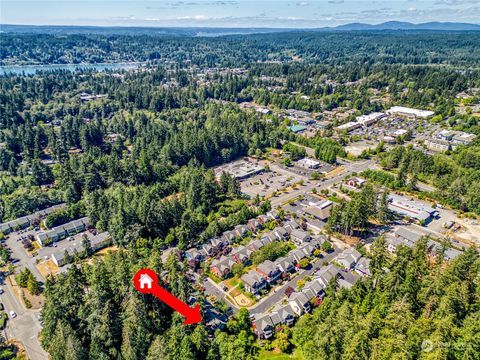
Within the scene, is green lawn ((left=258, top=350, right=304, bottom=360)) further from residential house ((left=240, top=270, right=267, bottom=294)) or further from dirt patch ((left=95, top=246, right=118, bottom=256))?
dirt patch ((left=95, top=246, right=118, bottom=256))

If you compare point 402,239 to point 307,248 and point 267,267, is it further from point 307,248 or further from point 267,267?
point 267,267

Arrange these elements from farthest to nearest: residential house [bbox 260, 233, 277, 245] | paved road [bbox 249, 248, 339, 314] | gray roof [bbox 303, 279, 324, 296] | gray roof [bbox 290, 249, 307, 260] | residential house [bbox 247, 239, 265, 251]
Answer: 1. residential house [bbox 260, 233, 277, 245]
2. residential house [bbox 247, 239, 265, 251]
3. gray roof [bbox 290, 249, 307, 260]
4. gray roof [bbox 303, 279, 324, 296]
5. paved road [bbox 249, 248, 339, 314]

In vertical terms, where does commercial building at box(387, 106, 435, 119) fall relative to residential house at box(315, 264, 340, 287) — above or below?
below

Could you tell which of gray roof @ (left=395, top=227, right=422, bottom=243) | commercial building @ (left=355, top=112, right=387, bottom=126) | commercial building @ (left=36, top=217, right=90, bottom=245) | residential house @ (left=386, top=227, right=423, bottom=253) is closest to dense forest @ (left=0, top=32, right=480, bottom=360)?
commercial building @ (left=36, top=217, right=90, bottom=245)

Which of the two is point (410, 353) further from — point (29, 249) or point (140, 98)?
point (140, 98)

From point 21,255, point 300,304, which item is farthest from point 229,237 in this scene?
point 21,255

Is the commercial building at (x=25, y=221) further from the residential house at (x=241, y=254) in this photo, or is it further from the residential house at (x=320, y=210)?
the residential house at (x=320, y=210)
